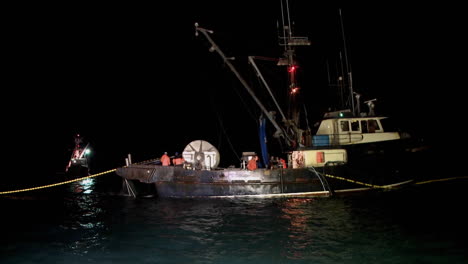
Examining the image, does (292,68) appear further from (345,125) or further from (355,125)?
(355,125)

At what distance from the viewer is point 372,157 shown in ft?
59.2

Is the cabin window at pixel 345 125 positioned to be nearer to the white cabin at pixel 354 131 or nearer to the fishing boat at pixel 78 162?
the white cabin at pixel 354 131

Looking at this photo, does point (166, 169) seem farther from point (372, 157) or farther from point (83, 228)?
point (372, 157)

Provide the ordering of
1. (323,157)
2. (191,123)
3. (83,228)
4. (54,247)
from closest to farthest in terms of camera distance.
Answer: (54,247), (83,228), (323,157), (191,123)

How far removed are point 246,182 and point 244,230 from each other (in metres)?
5.66

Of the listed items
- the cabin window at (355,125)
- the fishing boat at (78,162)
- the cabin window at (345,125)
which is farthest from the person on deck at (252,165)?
the fishing boat at (78,162)

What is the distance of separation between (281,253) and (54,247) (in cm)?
670

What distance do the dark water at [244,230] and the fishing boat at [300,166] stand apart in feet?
2.69

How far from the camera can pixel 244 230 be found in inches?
472

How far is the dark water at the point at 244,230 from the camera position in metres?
9.51

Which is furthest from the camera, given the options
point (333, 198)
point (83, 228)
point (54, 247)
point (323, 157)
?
point (323, 157)

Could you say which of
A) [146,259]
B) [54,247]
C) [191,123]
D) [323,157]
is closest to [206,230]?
[146,259]

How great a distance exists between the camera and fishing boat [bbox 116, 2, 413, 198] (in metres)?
17.5

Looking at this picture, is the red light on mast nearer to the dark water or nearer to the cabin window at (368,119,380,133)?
the cabin window at (368,119,380,133)
